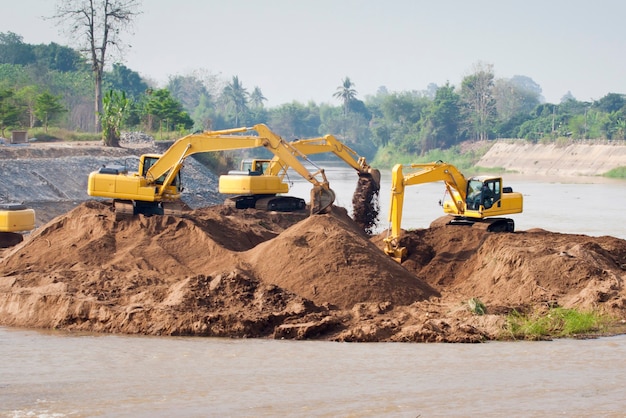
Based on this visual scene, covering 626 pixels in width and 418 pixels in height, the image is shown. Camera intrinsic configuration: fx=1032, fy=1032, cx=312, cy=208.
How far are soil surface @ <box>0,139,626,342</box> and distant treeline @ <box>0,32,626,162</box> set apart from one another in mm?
31522

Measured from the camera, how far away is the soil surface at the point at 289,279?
1769cm

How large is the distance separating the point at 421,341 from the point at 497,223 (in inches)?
395

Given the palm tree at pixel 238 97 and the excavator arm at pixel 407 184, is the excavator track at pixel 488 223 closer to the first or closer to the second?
the excavator arm at pixel 407 184

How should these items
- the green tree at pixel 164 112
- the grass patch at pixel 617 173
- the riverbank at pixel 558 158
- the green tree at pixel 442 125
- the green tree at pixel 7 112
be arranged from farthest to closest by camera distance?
1. the green tree at pixel 442 125
2. the riverbank at pixel 558 158
3. the grass patch at pixel 617 173
4. the green tree at pixel 164 112
5. the green tree at pixel 7 112

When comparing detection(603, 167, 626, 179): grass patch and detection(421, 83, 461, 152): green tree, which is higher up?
detection(421, 83, 461, 152): green tree

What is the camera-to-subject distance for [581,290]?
20531 millimetres

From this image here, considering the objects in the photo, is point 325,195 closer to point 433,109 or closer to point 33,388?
point 33,388

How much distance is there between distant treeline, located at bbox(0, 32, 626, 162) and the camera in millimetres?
61688

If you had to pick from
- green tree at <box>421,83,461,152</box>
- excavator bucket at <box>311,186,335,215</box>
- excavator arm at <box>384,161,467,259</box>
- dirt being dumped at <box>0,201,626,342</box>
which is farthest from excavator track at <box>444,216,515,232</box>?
green tree at <box>421,83,461,152</box>

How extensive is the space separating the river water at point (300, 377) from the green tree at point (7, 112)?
35603 millimetres

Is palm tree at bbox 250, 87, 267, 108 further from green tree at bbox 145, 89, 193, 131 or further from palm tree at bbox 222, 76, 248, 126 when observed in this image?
green tree at bbox 145, 89, 193, 131

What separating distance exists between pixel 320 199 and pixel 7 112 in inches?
1183

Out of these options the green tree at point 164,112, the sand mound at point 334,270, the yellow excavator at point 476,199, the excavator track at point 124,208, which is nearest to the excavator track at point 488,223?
the yellow excavator at point 476,199

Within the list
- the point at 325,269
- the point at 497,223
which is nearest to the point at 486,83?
the point at 497,223
